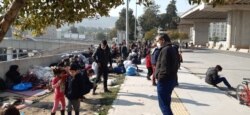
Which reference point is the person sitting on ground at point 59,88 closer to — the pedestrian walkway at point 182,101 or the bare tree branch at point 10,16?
the pedestrian walkway at point 182,101

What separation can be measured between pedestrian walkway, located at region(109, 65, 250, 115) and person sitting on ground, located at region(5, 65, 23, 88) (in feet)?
12.7

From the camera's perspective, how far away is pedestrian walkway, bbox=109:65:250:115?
32.7 feet

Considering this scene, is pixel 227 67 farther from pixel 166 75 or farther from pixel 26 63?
pixel 166 75

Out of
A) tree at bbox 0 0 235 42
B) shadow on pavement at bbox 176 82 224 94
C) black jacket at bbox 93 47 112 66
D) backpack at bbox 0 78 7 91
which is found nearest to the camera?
tree at bbox 0 0 235 42

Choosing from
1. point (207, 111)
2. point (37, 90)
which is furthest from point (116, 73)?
point (207, 111)

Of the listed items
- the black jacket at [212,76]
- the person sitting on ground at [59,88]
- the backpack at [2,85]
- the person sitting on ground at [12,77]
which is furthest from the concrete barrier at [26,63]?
the black jacket at [212,76]

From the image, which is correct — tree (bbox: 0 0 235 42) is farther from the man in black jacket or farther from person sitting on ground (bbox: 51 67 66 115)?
Answer: person sitting on ground (bbox: 51 67 66 115)

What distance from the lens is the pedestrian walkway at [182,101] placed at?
9.98 m

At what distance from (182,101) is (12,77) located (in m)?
6.98

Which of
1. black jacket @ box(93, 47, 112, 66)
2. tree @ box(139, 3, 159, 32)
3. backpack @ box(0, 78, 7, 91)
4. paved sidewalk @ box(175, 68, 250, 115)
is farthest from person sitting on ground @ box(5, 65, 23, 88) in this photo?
tree @ box(139, 3, 159, 32)

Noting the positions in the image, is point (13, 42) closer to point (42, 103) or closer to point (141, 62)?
point (141, 62)

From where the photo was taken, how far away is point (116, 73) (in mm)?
19547

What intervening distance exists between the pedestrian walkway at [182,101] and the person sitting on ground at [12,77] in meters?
3.88

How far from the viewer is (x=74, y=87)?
827 cm
